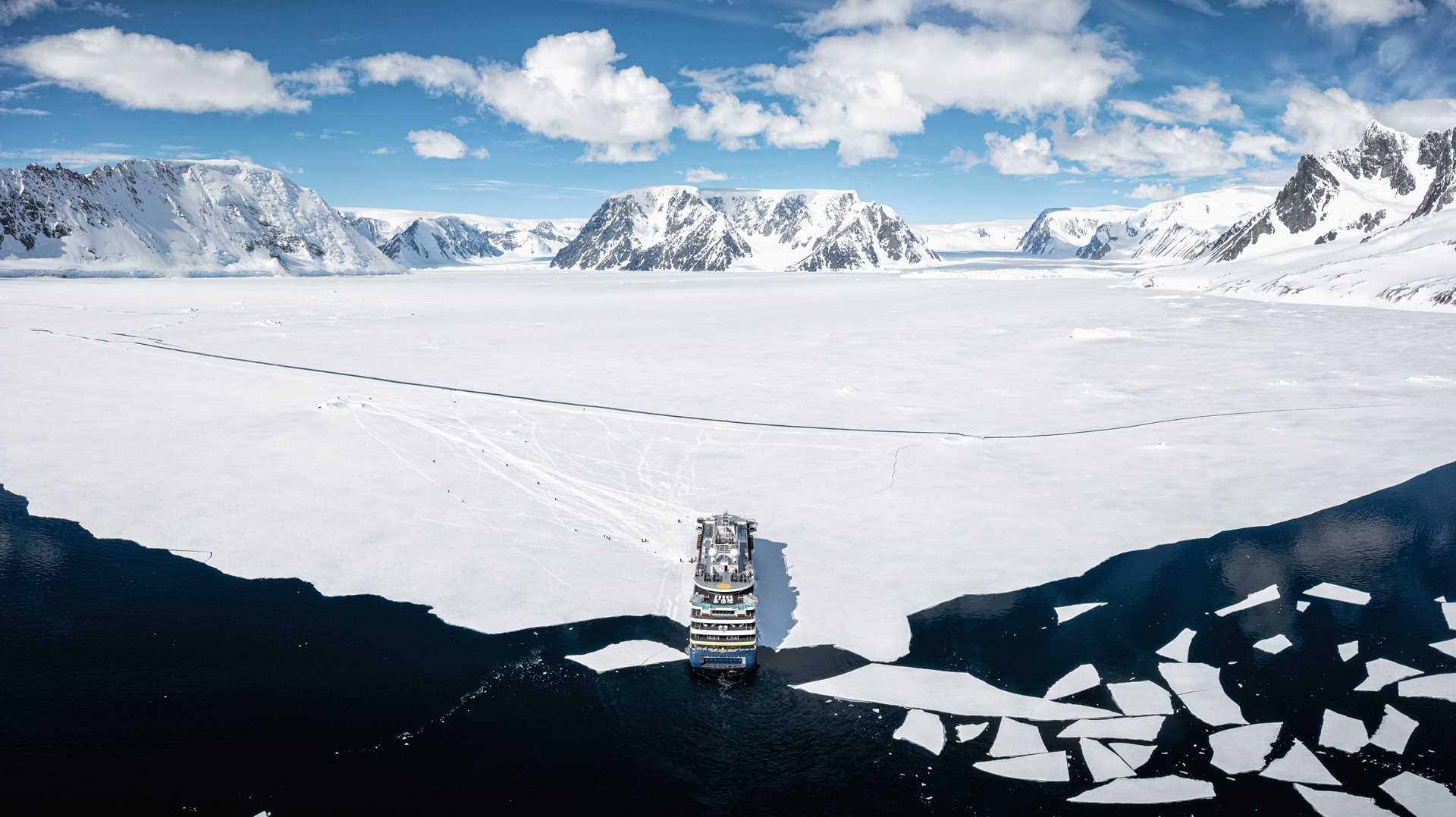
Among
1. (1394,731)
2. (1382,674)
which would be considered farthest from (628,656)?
(1382,674)

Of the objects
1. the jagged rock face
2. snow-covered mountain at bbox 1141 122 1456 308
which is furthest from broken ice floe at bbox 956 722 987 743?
the jagged rock face

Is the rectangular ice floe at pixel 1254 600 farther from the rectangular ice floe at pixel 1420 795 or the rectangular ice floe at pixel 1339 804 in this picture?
the rectangular ice floe at pixel 1339 804

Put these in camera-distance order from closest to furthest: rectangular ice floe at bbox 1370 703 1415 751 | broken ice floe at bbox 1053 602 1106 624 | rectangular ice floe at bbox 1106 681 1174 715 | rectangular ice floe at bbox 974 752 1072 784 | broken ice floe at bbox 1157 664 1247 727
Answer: rectangular ice floe at bbox 974 752 1072 784
rectangular ice floe at bbox 1370 703 1415 751
broken ice floe at bbox 1157 664 1247 727
rectangular ice floe at bbox 1106 681 1174 715
broken ice floe at bbox 1053 602 1106 624

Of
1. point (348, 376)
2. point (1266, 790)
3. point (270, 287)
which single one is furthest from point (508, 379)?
point (270, 287)

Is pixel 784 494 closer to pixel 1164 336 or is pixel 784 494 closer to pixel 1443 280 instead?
pixel 1164 336

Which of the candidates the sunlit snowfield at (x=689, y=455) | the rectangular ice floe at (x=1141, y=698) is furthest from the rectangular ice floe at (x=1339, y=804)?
the sunlit snowfield at (x=689, y=455)

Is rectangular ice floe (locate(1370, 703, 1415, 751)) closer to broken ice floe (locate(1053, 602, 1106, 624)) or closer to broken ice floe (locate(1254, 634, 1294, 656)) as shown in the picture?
broken ice floe (locate(1254, 634, 1294, 656))

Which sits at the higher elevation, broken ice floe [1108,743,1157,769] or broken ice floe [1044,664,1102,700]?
broken ice floe [1044,664,1102,700]
